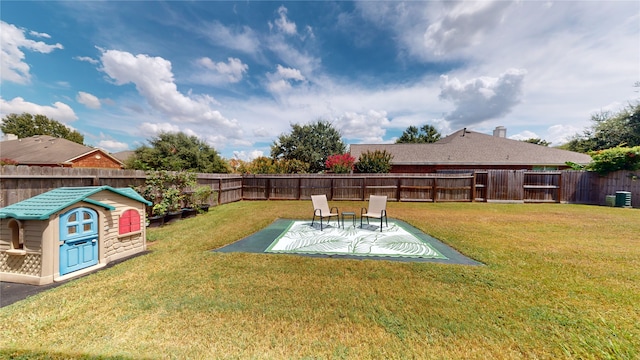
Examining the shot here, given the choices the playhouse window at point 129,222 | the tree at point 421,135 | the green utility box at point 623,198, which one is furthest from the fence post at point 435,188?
the tree at point 421,135

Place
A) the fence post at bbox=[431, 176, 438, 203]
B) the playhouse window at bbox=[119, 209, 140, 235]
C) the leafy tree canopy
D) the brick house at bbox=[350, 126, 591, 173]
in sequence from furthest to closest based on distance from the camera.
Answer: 1. the leafy tree canopy
2. the brick house at bbox=[350, 126, 591, 173]
3. the fence post at bbox=[431, 176, 438, 203]
4. the playhouse window at bbox=[119, 209, 140, 235]

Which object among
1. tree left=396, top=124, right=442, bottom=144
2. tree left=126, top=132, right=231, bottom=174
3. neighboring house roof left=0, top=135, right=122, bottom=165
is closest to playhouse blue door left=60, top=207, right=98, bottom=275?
tree left=126, top=132, right=231, bottom=174

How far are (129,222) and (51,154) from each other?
23558 millimetres

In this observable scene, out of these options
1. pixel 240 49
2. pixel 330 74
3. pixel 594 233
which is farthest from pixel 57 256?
→ pixel 330 74

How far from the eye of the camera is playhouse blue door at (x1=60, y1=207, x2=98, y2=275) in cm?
333

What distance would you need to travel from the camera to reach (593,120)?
2545cm

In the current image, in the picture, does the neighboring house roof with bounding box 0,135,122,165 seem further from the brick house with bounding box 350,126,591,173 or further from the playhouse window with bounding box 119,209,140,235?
the brick house with bounding box 350,126,591,173

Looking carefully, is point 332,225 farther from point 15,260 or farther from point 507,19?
point 507,19

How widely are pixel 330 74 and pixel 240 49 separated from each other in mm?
5335

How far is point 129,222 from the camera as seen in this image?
4414 millimetres

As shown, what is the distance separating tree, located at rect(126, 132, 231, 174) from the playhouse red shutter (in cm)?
1566

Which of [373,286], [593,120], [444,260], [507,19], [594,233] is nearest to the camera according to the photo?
[373,286]

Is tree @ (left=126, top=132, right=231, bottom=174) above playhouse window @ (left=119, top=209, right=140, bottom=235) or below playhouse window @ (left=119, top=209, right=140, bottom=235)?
above

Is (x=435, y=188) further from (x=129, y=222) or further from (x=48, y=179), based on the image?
(x=48, y=179)
